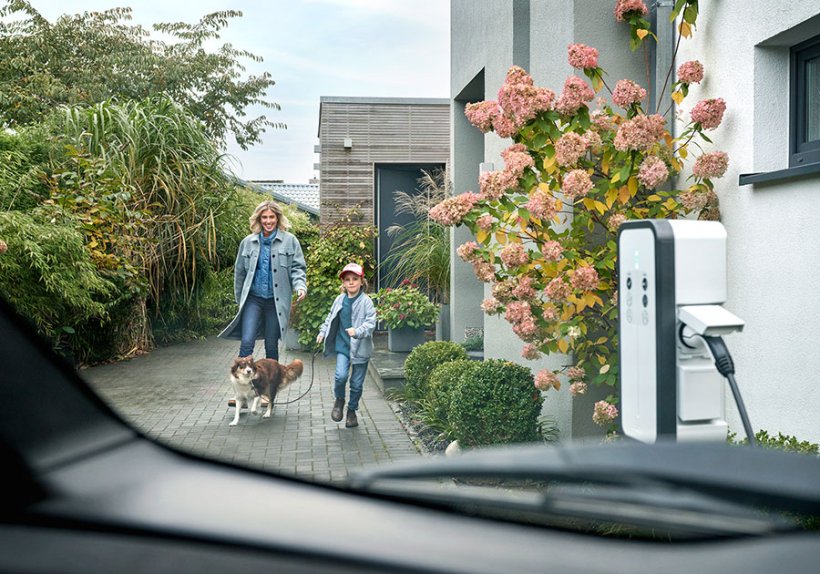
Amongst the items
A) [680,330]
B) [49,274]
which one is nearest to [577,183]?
[680,330]

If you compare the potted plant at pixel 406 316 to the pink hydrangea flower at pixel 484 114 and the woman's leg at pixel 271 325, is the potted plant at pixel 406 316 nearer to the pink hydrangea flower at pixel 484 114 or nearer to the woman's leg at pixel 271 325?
the woman's leg at pixel 271 325

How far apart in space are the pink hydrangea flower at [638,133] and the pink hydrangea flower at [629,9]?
2.73 feet

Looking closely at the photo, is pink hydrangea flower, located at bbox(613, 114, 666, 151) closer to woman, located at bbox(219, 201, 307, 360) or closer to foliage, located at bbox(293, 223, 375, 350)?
woman, located at bbox(219, 201, 307, 360)

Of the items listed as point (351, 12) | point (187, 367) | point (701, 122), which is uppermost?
point (701, 122)

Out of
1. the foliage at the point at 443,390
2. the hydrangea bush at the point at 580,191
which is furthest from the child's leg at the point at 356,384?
the hydrangea bush at the point at 580,191

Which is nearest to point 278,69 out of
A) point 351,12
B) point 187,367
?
point 351,12

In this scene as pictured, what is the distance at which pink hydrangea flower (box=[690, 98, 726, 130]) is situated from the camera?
3908 millimetres

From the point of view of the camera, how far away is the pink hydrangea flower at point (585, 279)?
161 inches

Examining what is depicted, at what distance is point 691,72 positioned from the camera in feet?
13.5

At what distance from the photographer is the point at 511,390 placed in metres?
5.01

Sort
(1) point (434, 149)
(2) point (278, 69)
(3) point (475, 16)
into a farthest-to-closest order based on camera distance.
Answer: (1) point (434, 149), (3) point (475, 16), (2) point (278, 69)

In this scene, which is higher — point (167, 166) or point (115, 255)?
point (167, 166)

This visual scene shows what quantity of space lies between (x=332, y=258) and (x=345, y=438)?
7.34 m

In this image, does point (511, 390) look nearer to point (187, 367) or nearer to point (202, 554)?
point (202, 554)
